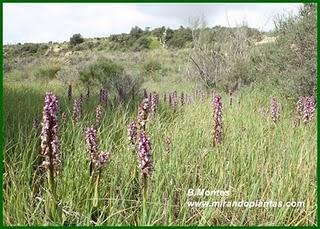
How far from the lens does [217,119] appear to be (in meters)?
3.63

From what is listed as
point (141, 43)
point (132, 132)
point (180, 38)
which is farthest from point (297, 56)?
point (141, 43)

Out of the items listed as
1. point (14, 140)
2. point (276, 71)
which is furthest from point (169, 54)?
point (14, 140)

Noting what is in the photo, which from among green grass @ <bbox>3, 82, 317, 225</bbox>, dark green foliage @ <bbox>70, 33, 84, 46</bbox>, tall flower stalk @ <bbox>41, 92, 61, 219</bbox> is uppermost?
dark green foliage @ <bbox>70, 33, 84, 46</bbox>

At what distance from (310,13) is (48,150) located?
252 inches

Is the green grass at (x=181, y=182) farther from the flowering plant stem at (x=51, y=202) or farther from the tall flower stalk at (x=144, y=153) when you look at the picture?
the tall flower stalk at (x=144, y=153)

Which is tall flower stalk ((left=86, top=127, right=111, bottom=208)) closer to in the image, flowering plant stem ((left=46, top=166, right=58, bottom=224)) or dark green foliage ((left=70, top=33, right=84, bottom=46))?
flowering plant stem ((left=46, top=166, right=58, bottom=224))

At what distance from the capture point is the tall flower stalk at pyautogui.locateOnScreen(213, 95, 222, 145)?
3527 millimetres

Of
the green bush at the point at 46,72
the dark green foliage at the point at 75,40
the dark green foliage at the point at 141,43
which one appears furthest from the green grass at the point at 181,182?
the dark green foliage at the point at 75,40

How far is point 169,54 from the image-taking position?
30609 millimetres

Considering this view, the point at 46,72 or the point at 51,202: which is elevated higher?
the point at 51,202

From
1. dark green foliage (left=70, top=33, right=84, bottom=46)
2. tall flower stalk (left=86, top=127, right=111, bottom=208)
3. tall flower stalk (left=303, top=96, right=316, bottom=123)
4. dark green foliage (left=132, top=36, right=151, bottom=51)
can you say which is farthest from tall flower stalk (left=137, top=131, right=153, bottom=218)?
dark green foliage (left=70, top=33, right=84, bottom=46)

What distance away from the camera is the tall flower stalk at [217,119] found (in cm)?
353

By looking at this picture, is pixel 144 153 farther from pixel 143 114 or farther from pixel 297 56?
pixel 297 56

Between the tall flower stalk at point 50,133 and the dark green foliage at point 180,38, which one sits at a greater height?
the dark green foliage at point 180,38
